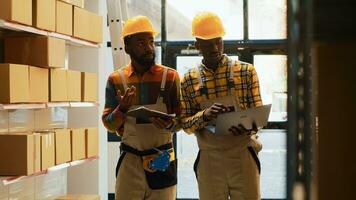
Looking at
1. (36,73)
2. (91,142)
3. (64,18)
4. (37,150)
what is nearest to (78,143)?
(91,142)

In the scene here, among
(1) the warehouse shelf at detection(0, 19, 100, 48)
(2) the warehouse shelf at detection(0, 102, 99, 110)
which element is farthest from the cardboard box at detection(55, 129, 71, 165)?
(1) the warehouse shelf at detection(0, 19, 100, 48)

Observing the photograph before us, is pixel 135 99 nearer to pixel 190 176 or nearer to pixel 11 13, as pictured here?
pixel 11 13

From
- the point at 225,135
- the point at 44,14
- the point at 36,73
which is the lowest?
the point at 225,135

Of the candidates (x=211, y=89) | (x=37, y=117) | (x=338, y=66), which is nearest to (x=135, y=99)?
(x=211, y=89)

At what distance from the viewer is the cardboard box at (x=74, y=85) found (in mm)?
4445

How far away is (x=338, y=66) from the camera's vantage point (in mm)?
539

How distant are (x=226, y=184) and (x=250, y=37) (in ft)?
10.5

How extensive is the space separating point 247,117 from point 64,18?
2024 millimetres

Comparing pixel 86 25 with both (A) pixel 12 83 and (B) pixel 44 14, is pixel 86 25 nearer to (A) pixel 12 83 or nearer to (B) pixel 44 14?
(B) pixel 44 14

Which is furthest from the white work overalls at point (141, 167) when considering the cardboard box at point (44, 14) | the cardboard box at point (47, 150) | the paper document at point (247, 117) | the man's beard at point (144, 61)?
the cardboard box at point (44, 14)

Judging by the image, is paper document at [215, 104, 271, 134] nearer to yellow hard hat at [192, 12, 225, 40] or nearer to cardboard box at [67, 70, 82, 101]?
yellow hard hat at [192, 12, 225, 40]

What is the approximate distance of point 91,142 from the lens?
4812mm

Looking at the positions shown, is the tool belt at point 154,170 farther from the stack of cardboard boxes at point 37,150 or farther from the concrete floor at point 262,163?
the concrete floor at point 262,163

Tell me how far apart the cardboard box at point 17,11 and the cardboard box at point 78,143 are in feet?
3.45
